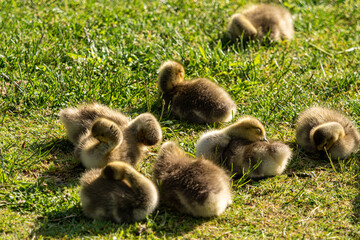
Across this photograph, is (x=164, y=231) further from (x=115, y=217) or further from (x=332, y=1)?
(x=332, y=1)

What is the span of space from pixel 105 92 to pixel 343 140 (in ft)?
9.02

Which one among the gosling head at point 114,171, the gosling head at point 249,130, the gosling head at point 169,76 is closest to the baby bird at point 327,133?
the gosling head at point 249,130

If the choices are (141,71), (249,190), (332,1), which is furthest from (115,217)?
(332,1)

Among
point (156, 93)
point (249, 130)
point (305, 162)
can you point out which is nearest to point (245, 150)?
point (249, 130)

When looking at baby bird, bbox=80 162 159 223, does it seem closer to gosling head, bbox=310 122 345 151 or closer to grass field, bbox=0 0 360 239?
grass field, bbox=0 0 360 239

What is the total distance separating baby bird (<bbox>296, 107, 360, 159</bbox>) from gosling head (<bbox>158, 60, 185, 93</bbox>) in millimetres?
1496

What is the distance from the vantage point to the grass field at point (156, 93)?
4855 millimetres

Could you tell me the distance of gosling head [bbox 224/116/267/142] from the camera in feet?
18.3

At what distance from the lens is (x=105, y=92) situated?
6652 mm

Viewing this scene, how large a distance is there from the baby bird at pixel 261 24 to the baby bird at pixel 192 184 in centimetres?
341

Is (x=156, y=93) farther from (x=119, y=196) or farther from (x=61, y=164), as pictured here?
(x=119, y=196)

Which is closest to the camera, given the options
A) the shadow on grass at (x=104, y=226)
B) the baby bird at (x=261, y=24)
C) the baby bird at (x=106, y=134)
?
the shadow on grass at (x=104, y=226)

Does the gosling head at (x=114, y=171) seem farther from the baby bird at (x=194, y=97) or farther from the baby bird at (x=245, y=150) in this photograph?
the baby bird at (x=194, y=97)

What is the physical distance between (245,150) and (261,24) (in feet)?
11.7
